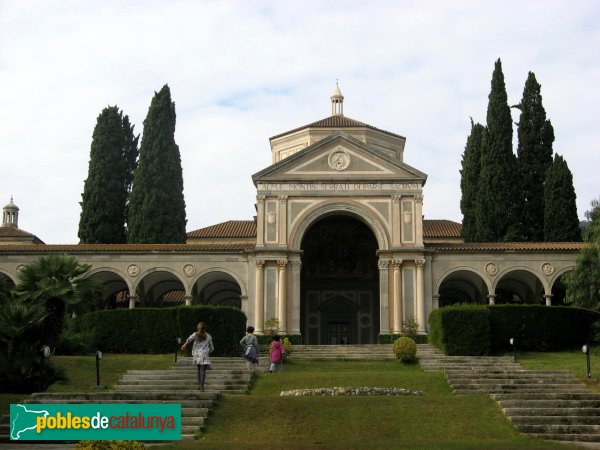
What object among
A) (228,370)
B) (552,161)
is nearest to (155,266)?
(228,370)

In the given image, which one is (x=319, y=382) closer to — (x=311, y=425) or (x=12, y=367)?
(x=311, y=425)

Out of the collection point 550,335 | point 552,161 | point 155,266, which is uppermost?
point 552,161

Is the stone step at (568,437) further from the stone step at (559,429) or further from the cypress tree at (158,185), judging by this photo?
the cypress tree at (158,185)

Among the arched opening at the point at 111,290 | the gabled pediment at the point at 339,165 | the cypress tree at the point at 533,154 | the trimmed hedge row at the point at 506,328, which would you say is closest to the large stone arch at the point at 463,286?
the cypress tree at the point at 533,154

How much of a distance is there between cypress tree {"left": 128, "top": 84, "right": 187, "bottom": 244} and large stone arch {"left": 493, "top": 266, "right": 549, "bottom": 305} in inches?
731

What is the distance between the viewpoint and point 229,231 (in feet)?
183

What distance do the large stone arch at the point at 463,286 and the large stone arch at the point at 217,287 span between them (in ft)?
34.8

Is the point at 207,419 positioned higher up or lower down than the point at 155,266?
lower down

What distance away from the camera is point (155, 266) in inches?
1722

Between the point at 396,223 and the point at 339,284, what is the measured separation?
6578 mm

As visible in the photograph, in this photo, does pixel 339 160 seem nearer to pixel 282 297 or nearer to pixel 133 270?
pixel 282 297

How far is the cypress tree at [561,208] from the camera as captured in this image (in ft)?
160

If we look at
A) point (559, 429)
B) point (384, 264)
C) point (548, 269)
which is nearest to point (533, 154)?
point (548, 269)

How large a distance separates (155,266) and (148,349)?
9.19m
